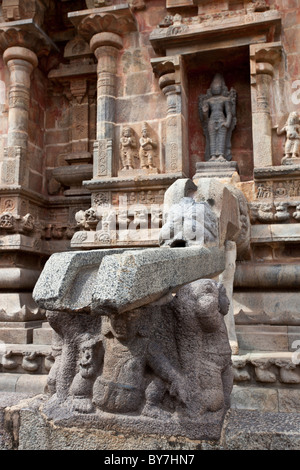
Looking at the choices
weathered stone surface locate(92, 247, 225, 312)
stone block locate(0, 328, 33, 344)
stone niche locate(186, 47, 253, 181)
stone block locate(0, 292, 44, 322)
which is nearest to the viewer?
weathered stone surface locate(92, 247, 225, 312)

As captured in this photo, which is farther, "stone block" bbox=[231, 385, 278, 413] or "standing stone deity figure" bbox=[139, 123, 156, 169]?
"standing stone deity figure" bbox=[139, 123, 156, 169]

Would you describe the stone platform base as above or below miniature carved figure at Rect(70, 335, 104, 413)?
below

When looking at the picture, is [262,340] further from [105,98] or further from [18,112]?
[18,112]

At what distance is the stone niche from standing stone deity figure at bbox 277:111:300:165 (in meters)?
0.78

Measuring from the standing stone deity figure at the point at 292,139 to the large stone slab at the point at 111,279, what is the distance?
3.39 m

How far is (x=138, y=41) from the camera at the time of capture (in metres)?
6.39

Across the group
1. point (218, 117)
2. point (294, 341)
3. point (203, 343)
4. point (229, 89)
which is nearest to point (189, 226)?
point (203, 343)

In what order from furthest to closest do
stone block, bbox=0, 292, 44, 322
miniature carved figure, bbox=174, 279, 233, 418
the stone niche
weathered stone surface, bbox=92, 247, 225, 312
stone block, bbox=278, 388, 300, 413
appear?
the stone niche → stone block, bbox=0, 292, 44, 322 → stone block, bbox=278, 388, 300, 413 → miniature carved figure, bbox=174, 279, 233, 418 → weathered stone surface, bbox=92, 247, 225, 312

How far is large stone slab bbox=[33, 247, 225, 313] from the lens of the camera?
1.80 m

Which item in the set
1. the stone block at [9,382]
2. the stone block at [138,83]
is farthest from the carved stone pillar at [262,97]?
the stone block at [9,382]

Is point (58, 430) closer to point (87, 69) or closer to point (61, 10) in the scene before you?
point (87, 69)

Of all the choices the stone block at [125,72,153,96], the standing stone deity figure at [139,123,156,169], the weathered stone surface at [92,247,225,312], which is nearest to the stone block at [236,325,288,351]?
the weathered stone surface at [92,247,225,312]

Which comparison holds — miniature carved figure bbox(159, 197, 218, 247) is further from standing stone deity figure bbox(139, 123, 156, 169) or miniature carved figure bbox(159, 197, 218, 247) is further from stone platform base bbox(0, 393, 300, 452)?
standing stone deity figure bbox(139, 123, 156, 169)
